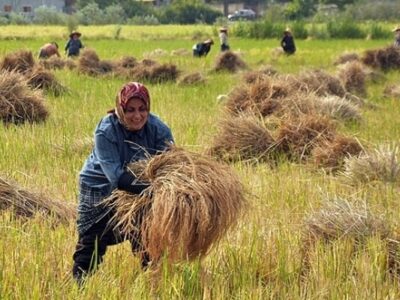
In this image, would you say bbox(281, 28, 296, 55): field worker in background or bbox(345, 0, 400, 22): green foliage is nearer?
bbox(281, 28, 296, 55): field worker in background

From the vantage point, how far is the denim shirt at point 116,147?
452cm

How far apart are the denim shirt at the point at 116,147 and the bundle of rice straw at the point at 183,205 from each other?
0.78ft

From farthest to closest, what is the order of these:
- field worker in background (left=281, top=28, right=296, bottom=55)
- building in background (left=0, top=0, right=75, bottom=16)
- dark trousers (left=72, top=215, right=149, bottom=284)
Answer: building in background (left=0, top=0, right=75, bottom=16), field worker in background (left=281, top=28, right=296, bottom=55), dark trousers (left=72, top=215, right=149, bottom=284)

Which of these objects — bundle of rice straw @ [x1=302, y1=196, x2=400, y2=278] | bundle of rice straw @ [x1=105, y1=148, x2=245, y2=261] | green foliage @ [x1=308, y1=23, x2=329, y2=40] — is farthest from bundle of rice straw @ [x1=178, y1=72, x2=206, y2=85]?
green foliage @ [x1=308, y1=23, x2=329, y2=40]

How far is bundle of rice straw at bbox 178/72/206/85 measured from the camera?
1661cm

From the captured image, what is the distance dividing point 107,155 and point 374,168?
11.9ft

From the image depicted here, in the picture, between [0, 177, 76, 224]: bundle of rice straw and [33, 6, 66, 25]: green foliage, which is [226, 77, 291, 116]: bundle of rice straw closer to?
[0, 177, 76, 224]: bundle of rice straw

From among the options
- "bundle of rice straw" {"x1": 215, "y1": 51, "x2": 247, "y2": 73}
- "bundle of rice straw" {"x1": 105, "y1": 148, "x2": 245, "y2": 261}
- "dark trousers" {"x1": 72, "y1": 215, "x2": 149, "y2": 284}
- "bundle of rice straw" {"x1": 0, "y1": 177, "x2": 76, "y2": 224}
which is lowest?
"bundle of rice straw" {"x1": 215, "y1": 51, "x2": 247, "y2": 73}

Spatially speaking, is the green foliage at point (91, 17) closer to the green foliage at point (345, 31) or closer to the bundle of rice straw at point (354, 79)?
the green foliage at point (345, 31)

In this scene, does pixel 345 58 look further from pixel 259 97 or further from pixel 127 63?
pixel 259 97

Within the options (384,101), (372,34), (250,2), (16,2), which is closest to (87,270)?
(384,101)

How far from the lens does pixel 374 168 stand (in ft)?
24.5

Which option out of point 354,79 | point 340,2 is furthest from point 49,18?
point 354,79

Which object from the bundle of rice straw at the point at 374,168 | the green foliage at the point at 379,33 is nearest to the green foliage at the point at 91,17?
the green foliage at the point at 379,33
